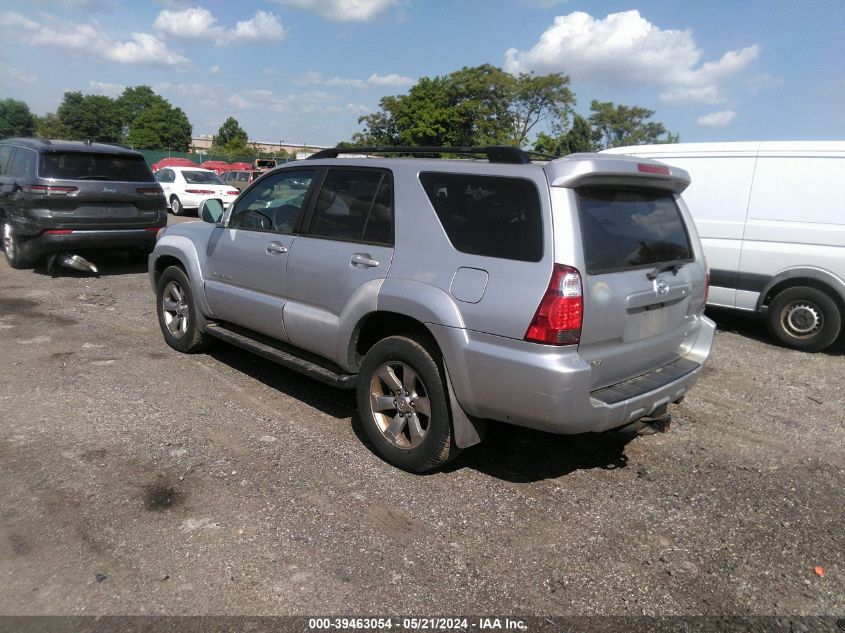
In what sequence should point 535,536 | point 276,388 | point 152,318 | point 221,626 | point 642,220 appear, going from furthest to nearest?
point 152,318 → point 276,388 → point 642,220 → point 535,536 → point 221,626

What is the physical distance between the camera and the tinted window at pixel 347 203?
397cm

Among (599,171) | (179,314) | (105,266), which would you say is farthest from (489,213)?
(105,266)

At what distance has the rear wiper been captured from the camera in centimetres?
347

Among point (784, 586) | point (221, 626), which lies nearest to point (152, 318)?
point (221, 626)

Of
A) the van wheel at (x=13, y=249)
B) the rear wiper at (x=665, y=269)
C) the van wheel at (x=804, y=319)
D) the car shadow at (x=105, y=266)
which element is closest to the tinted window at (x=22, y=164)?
the van wheel at (x=13, y=249)

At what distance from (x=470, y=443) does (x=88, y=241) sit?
7516mm

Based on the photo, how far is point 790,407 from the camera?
5168 mm

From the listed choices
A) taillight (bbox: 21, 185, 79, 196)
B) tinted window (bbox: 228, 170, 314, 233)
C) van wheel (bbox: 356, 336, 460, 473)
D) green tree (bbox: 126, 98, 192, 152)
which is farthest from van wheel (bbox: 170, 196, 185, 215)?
green tree (bbox: 126, 98, 192, 152)

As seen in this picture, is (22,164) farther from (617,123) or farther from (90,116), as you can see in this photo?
(90,116)

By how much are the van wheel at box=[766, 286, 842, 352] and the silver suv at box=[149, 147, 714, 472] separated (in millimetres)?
3568

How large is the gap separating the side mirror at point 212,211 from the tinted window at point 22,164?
15.7 feet

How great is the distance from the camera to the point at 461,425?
3.40 meters

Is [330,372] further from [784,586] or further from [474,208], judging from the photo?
[784,586]

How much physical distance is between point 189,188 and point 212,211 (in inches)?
609
